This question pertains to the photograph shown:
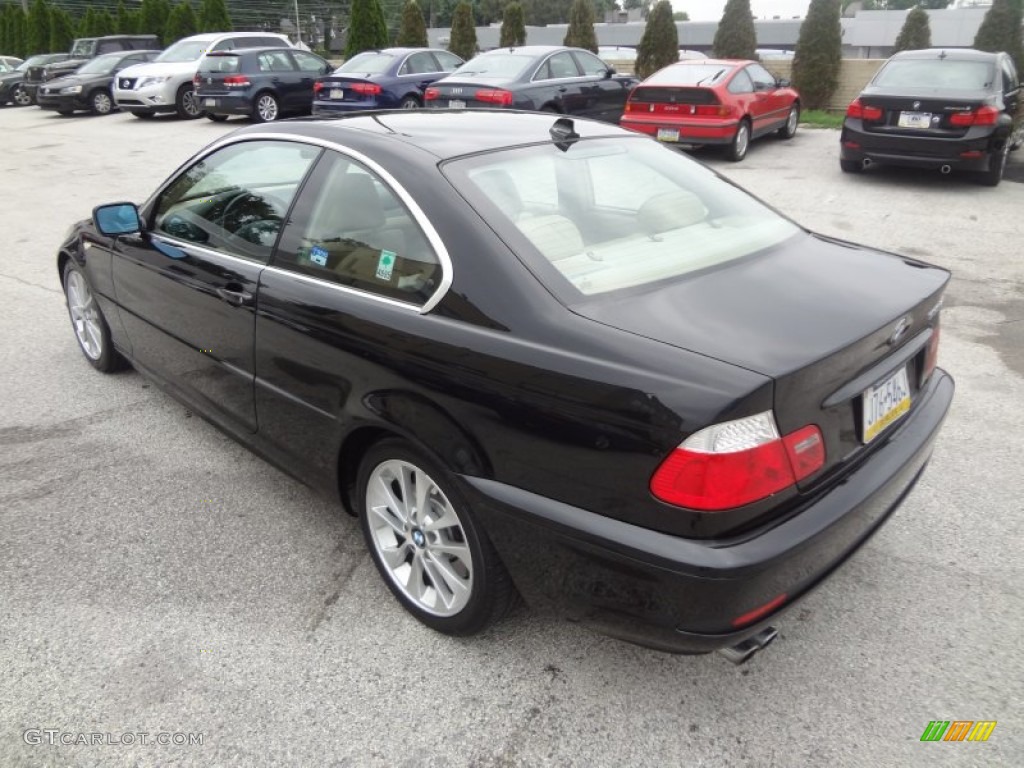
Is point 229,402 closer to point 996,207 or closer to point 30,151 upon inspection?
point 996,207

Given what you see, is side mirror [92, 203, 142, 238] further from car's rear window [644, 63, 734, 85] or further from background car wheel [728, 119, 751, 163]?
background car wheel [728, 119, 751, 163]

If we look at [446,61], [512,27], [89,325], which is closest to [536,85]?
[446,61]

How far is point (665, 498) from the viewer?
6.50 ft

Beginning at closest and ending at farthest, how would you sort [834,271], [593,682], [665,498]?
1. [665,498]
2. [593,682]
3. [834,271]

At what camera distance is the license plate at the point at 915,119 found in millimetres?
9141

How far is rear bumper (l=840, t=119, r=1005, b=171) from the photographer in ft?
29.7

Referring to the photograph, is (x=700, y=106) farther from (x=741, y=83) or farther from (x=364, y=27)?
(x=364, y=27)

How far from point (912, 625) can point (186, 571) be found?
257 cm

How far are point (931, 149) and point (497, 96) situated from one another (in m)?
5.65

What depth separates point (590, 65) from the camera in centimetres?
1348

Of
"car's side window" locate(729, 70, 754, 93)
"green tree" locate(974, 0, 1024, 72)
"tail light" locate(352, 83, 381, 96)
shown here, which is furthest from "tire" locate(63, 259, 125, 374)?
"green tree" locate(974, 0, 1024, 72)

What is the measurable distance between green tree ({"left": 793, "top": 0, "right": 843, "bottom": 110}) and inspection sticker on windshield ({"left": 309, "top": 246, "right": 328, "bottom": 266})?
17.4m

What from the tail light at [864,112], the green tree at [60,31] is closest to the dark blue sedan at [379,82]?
the tail light at [864,112]

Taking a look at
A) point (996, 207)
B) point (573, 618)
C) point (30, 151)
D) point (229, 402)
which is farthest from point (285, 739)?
point (30, 151)
